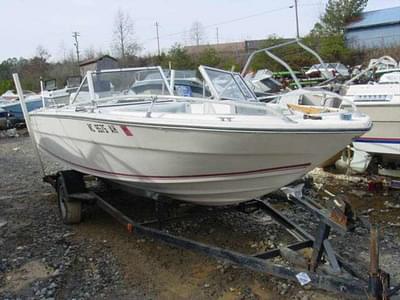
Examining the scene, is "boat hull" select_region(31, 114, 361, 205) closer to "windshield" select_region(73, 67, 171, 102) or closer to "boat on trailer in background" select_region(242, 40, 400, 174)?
"windshield" select_region(73, 67, 171, 102)

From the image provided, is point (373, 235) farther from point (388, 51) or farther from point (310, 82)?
point (388, 51)

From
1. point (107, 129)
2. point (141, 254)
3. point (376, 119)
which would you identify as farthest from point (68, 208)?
point (376, 119)

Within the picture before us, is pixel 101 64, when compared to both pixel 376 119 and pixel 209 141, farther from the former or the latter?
pixel 376 119

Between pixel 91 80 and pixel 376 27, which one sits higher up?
pixel 376 27

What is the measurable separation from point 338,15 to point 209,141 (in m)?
39.7

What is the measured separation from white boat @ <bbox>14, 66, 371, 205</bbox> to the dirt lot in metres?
0.59

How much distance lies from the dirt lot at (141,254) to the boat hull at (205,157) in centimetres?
60

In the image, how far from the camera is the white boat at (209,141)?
3.19m

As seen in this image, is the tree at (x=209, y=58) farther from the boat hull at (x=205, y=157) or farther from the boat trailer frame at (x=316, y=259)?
the boat trailer frame at (x=316, y=259)

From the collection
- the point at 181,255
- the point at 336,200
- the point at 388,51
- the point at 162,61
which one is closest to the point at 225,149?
the point at 336,200

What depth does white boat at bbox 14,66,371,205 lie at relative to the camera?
10.5 ft

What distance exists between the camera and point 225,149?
3.28 m

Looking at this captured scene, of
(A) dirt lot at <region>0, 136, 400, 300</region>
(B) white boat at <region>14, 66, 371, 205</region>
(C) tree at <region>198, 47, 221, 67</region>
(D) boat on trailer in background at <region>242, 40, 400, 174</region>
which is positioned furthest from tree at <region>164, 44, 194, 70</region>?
(B) white boat at <region>14, 66, 371, 205</region>

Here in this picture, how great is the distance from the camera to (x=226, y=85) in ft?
15.1
